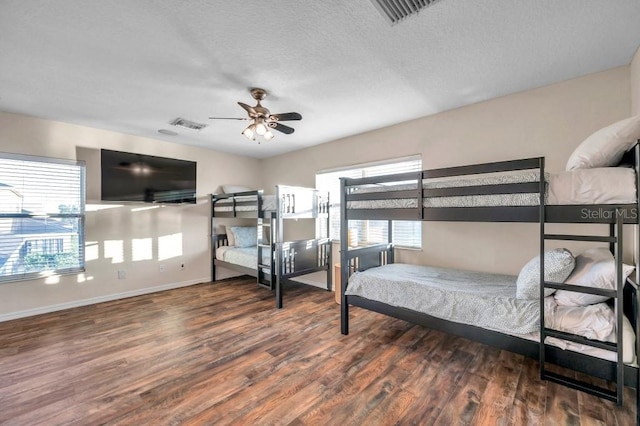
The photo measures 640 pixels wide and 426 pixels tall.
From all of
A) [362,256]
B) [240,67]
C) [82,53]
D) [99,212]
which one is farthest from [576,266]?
[99,212]

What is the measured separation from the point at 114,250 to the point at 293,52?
4.01 meters

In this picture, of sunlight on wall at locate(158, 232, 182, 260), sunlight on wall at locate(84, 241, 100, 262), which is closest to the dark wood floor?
sunlight on wall at locate(84, 241, 100, 262)

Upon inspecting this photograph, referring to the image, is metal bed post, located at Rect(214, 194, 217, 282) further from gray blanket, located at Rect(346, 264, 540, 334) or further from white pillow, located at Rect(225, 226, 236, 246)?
gray blanket, located at Rect(346, 264, 540, 334)

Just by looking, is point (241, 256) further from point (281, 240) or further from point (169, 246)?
point (169, 246)

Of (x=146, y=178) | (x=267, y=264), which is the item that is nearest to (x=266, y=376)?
(x=267, y=264)

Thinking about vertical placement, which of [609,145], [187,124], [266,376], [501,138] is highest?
[187,124]

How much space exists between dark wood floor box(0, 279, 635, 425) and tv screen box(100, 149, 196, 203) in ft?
6.07

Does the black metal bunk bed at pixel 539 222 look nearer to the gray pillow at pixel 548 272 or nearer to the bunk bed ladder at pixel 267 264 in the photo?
the gray pillow at pixel 548 272

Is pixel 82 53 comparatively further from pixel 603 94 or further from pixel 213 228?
pixel 603 94

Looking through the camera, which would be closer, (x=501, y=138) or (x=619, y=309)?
(x=619, y=309)

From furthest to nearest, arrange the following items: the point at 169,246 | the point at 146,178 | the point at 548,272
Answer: the point at 169,246
the point at 146,178
the point at 548,272

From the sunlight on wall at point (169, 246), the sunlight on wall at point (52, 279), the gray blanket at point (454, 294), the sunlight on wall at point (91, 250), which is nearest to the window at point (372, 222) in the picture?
the gray blanket at point (454, 294)

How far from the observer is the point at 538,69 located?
2.35 meters

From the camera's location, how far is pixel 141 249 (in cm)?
433
